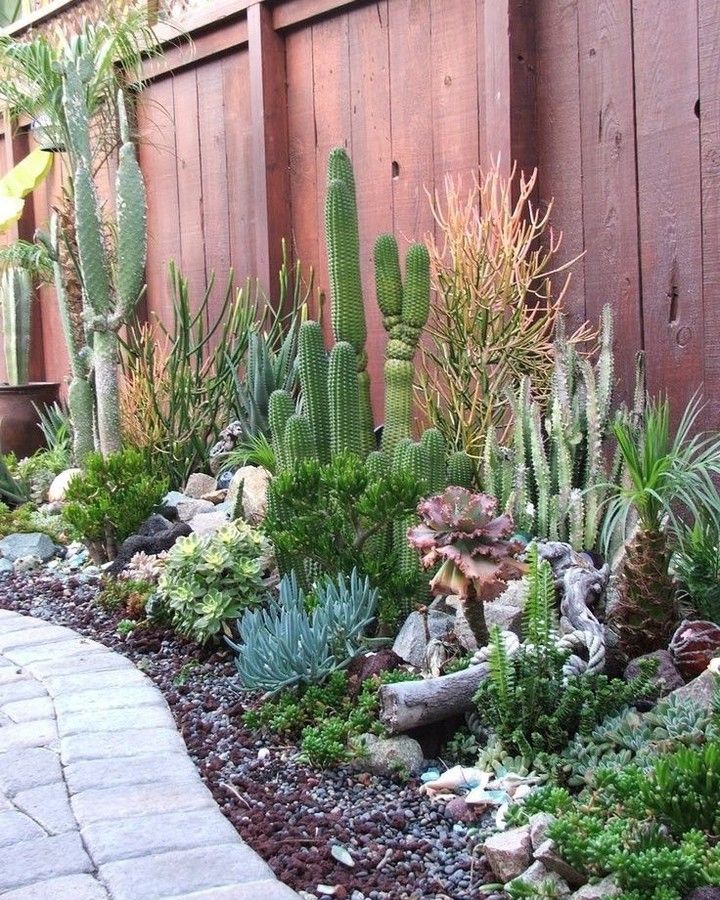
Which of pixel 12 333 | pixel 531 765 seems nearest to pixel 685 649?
pixel 531 765

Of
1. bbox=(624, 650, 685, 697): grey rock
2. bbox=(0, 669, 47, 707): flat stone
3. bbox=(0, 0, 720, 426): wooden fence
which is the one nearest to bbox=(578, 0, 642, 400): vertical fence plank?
bbox=(0, 0, 720, 426): wooden fence

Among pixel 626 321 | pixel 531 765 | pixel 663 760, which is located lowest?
pixel 531 765

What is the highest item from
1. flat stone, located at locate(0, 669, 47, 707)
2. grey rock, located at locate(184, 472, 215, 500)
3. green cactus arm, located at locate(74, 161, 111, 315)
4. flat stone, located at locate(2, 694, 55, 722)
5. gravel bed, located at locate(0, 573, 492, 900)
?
green cactus arm, located at locate(74, 161, 111, 315)

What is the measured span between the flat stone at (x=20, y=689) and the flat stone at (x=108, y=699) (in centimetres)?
11

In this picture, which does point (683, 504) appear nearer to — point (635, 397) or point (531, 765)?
point (635, 397)

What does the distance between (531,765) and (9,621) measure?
2.35 meters

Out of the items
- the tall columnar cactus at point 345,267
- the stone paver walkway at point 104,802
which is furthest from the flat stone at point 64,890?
the tall columnar cactus at point 345,267

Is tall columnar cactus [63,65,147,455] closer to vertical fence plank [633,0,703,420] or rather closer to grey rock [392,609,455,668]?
vertical fence plank [633,0,703,420]

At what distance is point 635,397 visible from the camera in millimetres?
4035

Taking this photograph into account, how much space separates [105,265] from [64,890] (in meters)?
4.45

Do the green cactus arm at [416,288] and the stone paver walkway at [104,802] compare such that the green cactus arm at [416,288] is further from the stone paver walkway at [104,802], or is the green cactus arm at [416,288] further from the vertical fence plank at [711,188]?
the stone paver walkway at [104,802]

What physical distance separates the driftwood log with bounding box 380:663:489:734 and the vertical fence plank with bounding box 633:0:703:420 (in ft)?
5.67

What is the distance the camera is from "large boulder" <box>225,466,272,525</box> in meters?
4.75

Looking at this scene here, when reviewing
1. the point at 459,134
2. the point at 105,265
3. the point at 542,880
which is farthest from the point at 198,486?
the point at 542,880
